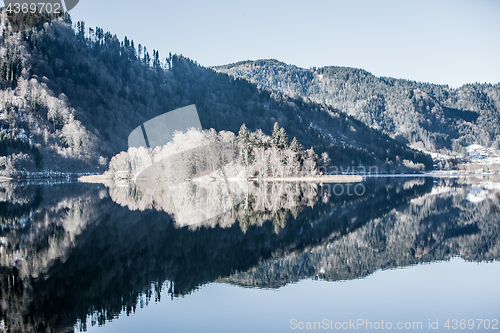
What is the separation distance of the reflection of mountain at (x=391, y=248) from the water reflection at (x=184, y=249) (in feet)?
0.23

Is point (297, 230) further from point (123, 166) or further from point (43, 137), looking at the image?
point (43, 137)

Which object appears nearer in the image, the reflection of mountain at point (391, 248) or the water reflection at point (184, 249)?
the water reflection at point (184, 249)

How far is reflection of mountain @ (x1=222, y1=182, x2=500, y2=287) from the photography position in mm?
19578

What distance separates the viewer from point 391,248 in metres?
25.4

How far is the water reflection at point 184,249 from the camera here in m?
15.4

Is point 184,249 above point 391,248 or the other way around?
above

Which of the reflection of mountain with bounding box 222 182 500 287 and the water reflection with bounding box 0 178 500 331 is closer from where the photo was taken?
the water reflection with bounding box 0 178 500 331

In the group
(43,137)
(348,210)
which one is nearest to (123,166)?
(43,137)

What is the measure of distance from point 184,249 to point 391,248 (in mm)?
12443

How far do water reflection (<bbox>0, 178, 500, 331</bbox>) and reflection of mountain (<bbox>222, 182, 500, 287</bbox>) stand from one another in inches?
2.8

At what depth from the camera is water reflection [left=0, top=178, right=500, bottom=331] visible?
15.4 metres

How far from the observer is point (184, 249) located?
23250 millimetres

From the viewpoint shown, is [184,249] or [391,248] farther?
[391,248]

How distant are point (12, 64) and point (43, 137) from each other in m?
42.4
